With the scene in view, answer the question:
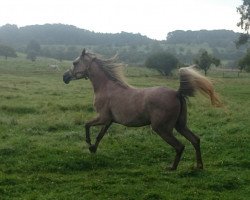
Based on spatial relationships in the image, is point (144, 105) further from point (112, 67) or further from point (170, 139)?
point (112, 67)

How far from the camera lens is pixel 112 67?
1178 centimetres

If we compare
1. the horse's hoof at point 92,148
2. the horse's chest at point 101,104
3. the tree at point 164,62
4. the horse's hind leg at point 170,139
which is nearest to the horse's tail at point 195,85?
the horse's hind leg at point 170,139

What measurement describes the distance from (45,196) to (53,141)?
468 centimetres

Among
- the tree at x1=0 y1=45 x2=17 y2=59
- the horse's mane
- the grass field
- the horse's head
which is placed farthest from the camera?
the tree at x1=0 y1=45 x2=17 y2=59

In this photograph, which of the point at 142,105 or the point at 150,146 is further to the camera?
the point at 150,146

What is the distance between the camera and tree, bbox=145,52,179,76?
73438 millimetres

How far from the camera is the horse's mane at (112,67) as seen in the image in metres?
11.6

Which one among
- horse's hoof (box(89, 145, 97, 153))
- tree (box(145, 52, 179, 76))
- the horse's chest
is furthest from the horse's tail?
tree (box(145, 52, 179, 76))

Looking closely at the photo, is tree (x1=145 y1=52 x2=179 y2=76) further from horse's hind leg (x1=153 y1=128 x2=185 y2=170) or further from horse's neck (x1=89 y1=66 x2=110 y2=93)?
horse's hind leg (x1=153 y1=128 x2=185 y2=170)

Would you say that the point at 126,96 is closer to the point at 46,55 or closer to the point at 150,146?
the point at 150,146

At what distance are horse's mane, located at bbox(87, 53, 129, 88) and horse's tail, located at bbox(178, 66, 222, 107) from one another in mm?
2094

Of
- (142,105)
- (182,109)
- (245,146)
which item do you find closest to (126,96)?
(142,105)

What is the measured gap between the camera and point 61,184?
352 inches

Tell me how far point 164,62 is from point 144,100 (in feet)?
211
